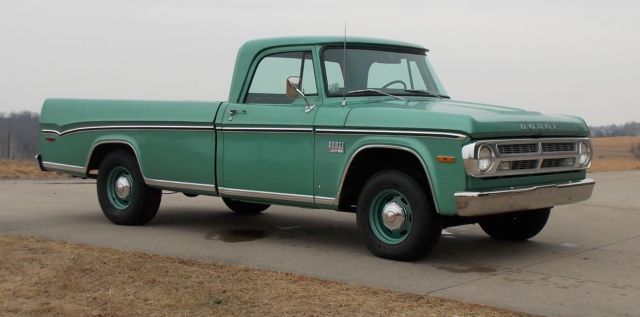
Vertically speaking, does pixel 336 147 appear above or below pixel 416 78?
below

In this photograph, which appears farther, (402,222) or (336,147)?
(336,147)

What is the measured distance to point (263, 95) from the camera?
24.2ft

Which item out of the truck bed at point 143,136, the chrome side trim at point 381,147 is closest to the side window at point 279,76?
the truck bed at point 143,136

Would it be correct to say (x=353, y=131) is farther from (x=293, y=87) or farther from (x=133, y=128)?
(x=133, y=128)

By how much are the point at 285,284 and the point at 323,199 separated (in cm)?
149

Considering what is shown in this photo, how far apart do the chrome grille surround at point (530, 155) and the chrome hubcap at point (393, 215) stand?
795 mm

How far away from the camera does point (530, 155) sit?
244 inches

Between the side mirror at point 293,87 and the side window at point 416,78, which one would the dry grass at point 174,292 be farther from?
the side window at point 416,78

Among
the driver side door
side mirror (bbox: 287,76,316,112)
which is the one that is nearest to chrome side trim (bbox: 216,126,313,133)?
the driver side door

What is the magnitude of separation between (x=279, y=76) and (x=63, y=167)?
305cm

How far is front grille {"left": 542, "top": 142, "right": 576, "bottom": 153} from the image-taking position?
640 centimetres

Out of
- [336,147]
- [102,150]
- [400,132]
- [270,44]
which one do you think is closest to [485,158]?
[400,132]

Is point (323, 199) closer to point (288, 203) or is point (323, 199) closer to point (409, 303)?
point (288, 203)

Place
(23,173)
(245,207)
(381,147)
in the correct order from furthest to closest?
(23,173) < (245,207) < (381,147)
